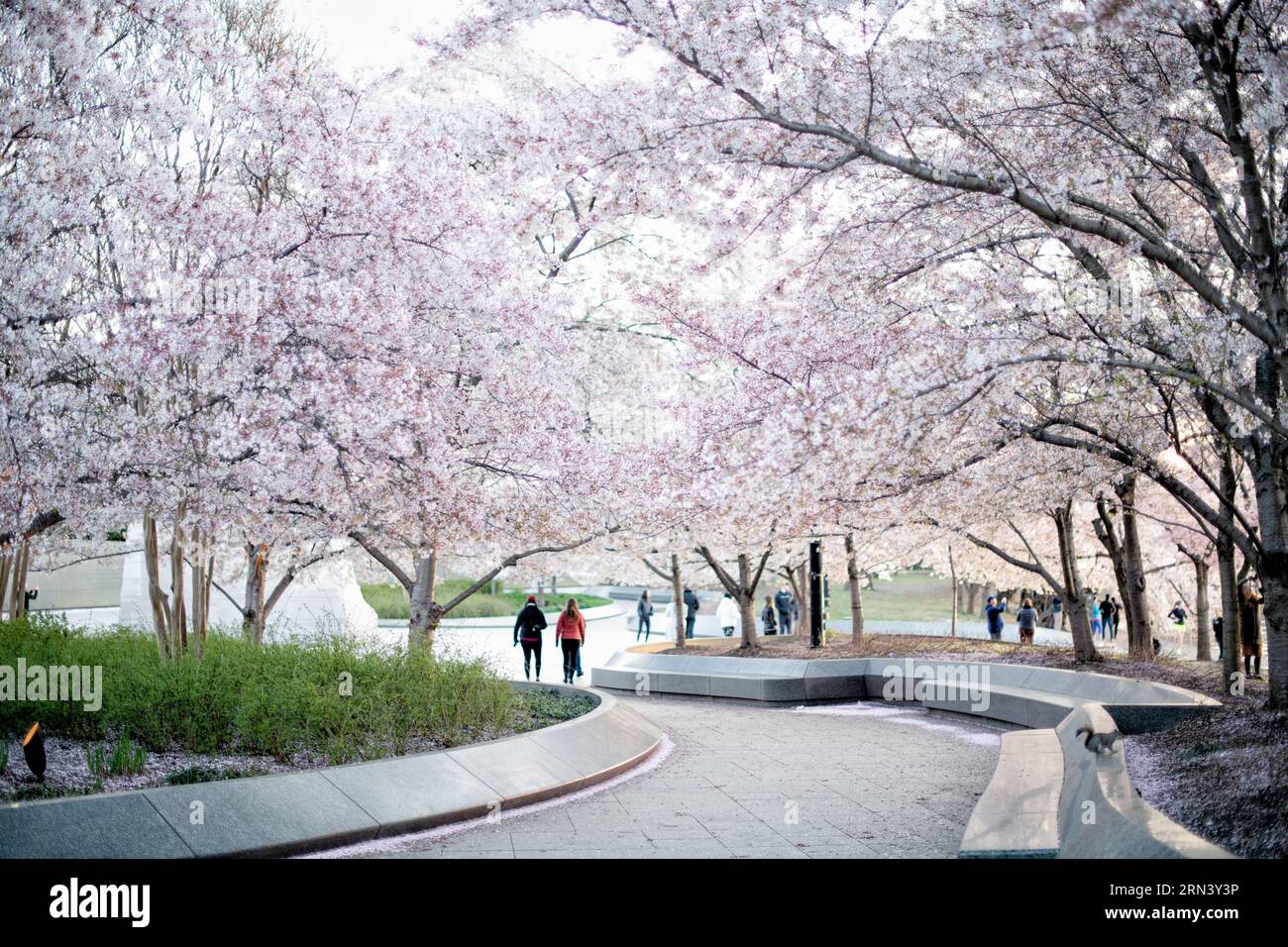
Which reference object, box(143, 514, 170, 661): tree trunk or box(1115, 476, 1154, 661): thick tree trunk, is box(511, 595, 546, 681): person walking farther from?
box(1115, 476, 1154, 661): thick tree trunk

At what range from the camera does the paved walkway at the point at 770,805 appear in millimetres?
6867

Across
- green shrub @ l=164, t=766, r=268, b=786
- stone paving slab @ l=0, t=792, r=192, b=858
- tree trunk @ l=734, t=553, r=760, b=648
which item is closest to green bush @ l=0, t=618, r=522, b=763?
green shrub @ l=164, t=766, r=268, b=786

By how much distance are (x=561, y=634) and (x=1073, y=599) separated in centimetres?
910

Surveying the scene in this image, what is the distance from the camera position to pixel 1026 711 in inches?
545

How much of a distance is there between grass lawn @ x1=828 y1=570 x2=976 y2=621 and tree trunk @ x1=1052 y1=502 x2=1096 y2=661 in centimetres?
3542

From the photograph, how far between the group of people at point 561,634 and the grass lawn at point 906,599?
34319 millimetres

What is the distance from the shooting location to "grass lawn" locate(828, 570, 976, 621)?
57.1 m

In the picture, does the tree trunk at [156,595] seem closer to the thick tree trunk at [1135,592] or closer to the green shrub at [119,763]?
the green shrub at [119,763]

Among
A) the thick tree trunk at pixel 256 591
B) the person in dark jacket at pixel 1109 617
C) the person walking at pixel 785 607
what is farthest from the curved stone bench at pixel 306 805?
the person in dark jacket at pixel 1109 617

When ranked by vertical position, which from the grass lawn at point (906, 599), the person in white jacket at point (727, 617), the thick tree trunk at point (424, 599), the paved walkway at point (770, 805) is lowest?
the grass lawn at point (906, 599)

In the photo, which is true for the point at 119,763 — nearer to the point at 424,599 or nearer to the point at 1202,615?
the point at 424,599

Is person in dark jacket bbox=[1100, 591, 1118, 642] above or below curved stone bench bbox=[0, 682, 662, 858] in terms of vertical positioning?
below

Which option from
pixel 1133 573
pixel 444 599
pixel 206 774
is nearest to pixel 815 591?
pixel 1133 573

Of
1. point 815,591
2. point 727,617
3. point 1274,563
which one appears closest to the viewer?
point 1274,563
